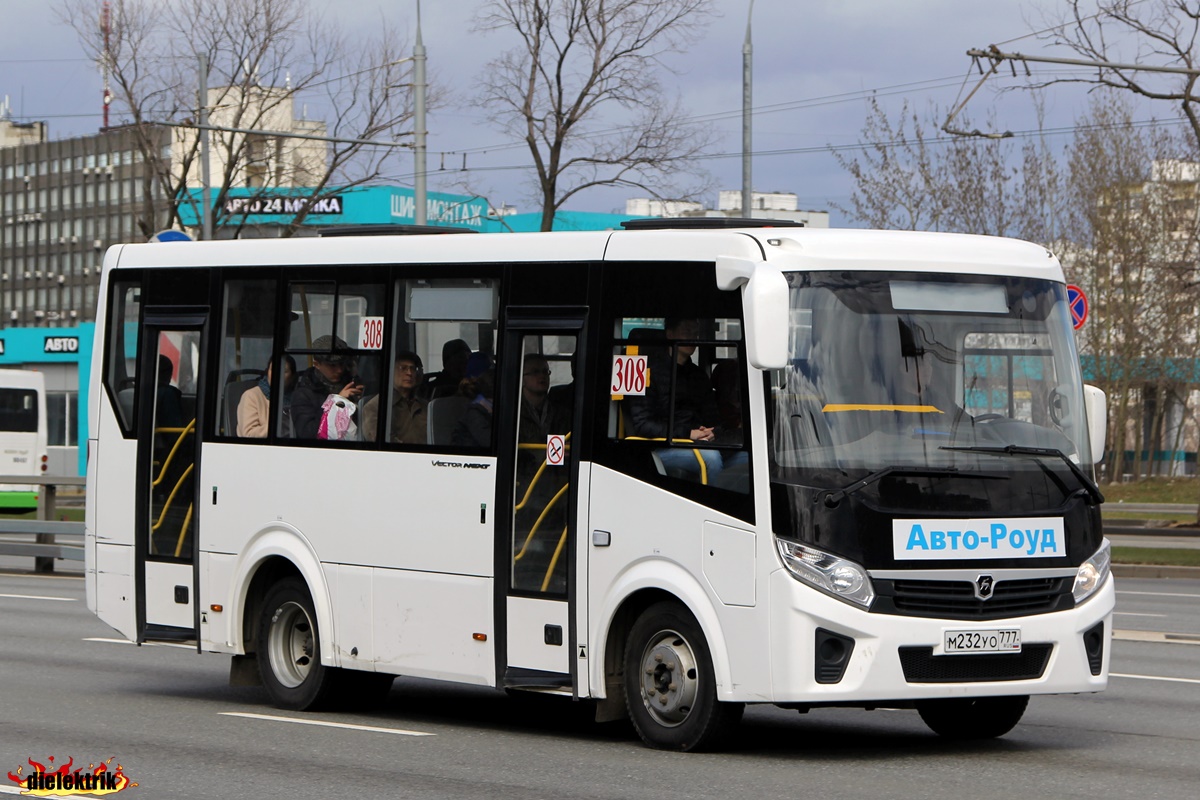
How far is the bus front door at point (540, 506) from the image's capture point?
10.3 metres

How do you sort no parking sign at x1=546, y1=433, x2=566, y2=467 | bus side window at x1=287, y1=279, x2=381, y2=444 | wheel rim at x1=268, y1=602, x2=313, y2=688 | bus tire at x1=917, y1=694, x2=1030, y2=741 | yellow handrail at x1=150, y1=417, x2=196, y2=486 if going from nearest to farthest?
bus tire at x1=917, y1=694, x2=1030, y2=741 < no parking sign at x1=546, y1=433, x2=566, y2=467 < bus side window at x1=287, y1=279, x2=381, y2=444 < wheel rim at x1=268, y1=602, x2=313, y2=688 < yellow handrail at x1=150, y1=417, x2=196, y2=486

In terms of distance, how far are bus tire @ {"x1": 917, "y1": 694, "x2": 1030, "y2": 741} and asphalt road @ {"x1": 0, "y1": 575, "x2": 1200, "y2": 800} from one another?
10 centimetres

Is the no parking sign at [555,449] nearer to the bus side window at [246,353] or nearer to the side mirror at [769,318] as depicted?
the side mirror at [769,318]

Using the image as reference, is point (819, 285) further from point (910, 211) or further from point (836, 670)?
point (910, 211)

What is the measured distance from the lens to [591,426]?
1022 cm

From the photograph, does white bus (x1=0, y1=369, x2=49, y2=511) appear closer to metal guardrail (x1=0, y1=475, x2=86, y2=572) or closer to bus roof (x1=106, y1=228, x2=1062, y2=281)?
metal guardrail (x1=0, y1=475, x2=86, y2=572)

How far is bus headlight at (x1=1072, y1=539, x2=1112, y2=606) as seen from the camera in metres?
9.67

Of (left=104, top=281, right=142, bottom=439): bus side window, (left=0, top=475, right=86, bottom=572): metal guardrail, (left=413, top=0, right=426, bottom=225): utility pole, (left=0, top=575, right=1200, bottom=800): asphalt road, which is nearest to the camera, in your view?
(left=0, top=575, right=1200, bottom=800): asphalt road

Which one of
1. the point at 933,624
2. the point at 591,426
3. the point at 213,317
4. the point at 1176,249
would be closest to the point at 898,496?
the point at 933,624

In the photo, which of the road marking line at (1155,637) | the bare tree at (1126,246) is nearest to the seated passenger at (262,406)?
the road marking line at (1155,637)

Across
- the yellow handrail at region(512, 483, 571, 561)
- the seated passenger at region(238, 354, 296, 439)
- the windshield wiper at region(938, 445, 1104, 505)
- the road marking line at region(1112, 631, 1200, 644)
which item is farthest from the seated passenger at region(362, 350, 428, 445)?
the road marking line at region(1112, 631, 1200, 644)

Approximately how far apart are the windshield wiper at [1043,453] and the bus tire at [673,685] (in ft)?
5.15

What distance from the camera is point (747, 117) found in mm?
30047

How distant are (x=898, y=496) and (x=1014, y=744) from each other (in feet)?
5.95
